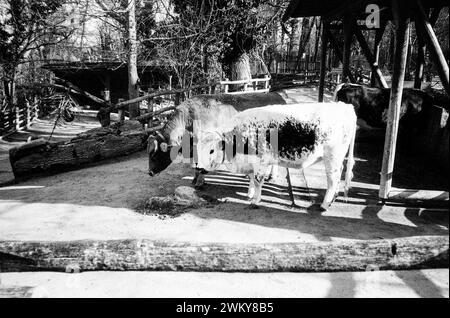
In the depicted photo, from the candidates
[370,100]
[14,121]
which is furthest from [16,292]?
[14,121]

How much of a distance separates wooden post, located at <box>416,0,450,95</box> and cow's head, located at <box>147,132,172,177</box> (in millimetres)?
4583

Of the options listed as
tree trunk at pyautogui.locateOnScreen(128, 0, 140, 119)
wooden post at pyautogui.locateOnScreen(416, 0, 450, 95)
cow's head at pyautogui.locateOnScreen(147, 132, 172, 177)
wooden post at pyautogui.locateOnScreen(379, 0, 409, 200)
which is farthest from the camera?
tree trunk at pyautogui.locateOnScreen(128, 0, 140, 119)

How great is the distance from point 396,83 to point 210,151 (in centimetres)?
312

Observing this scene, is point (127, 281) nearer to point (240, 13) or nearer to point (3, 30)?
point (240, 13)

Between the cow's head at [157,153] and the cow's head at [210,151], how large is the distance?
0.77 metres

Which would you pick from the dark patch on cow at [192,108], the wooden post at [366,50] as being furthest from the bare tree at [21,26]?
the wooden post at [366,50]

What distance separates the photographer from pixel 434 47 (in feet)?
13.3

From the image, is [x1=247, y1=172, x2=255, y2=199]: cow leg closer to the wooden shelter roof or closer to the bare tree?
the wooden shelter roof

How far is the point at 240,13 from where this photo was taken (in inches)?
578

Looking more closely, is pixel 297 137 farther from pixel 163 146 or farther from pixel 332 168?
pixel 163 146

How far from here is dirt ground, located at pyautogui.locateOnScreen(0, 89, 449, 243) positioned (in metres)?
4.82

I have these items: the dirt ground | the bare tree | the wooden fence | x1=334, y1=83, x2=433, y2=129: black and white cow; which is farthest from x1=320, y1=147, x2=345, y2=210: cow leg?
the wooden fence

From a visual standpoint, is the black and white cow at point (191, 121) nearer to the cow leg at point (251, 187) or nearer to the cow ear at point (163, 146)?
the cow ear at point (163, 146)

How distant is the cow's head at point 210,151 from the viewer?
618 cm
